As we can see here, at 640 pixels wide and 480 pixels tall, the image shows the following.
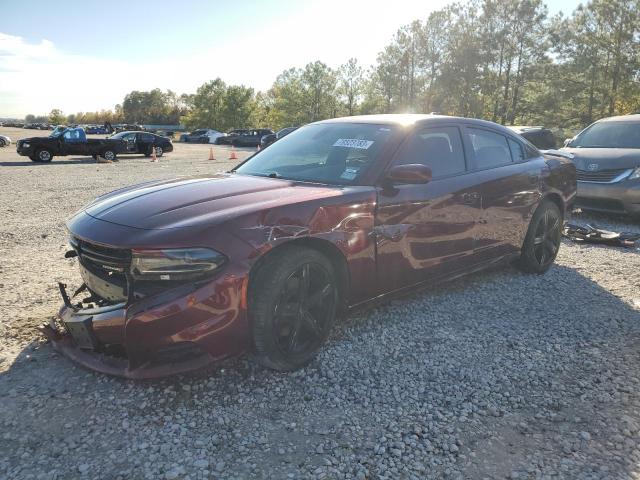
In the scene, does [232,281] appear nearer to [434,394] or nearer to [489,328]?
[434,394]

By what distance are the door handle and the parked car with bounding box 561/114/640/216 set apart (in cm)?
442

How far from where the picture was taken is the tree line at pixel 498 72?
1441 inches

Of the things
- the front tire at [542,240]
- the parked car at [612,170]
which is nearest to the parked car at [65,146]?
the parked car at [612,170]

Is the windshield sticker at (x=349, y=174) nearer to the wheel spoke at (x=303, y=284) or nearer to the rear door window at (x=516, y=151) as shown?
the wheel spoke at (x=303, y=284)

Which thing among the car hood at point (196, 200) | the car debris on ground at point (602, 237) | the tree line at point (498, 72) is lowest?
the car debris on ground at point (602, 237)

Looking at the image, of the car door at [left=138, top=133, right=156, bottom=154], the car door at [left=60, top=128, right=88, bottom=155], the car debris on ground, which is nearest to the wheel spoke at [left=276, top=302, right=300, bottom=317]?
the car debris on ground

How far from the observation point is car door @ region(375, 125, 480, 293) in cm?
339

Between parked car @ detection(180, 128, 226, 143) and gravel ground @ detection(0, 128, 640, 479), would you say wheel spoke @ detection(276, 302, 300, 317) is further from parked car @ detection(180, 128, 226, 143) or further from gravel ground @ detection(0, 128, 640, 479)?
parked car @ detection(180, 128, 226, 143)

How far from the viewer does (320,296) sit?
3.06 m

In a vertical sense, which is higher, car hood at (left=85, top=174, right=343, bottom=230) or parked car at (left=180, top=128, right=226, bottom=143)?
parked car at (left=180, top=128, right=226, bottom=143)

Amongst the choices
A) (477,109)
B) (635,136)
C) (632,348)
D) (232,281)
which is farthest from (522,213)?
(477,109)

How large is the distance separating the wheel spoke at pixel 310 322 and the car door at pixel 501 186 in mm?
1806

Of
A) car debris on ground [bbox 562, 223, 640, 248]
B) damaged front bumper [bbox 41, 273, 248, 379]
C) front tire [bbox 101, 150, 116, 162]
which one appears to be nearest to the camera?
damaged front bumper [bbox 41, 273, 248, 379]

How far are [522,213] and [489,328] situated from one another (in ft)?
4.92
